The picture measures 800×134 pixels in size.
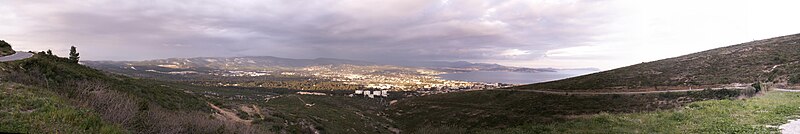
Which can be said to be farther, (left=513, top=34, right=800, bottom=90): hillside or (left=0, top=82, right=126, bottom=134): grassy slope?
(left=513, top=34, right=800, bottom=90): hillside

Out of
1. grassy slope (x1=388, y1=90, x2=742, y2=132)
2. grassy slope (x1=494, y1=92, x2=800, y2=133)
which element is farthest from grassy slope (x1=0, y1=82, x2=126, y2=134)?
grassy slope (x1=388, y1=90, x2=742, y2=132)

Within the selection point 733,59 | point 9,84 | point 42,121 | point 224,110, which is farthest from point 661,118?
point 733,59

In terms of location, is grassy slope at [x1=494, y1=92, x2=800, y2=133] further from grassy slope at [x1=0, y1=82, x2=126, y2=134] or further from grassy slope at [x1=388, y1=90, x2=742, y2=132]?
grassy slope at [x1=0, y1=82, x2=126, y2=134]

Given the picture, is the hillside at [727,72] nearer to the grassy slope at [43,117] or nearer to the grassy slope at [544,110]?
the grassy slope at [544,110]

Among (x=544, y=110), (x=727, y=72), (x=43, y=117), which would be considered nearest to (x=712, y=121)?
(x=43, y=117)

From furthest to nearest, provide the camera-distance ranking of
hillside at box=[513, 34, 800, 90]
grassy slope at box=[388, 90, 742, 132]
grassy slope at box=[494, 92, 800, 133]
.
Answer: hillside at box=[513, 34, 800, 90], grassy slope at box=[388, 90, 742, 132], grassy slope at box=[494, 92, 800, 133]

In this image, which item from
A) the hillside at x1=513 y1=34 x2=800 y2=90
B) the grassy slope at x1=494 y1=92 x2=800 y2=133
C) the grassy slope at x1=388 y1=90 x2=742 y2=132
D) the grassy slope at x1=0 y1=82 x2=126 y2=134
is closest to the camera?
the grassy slope at x1=0 y1=82 x2=126 y2=134

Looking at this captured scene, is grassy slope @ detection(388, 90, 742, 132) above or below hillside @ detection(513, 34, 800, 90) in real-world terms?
below

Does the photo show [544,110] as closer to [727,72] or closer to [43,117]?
[727,72]
